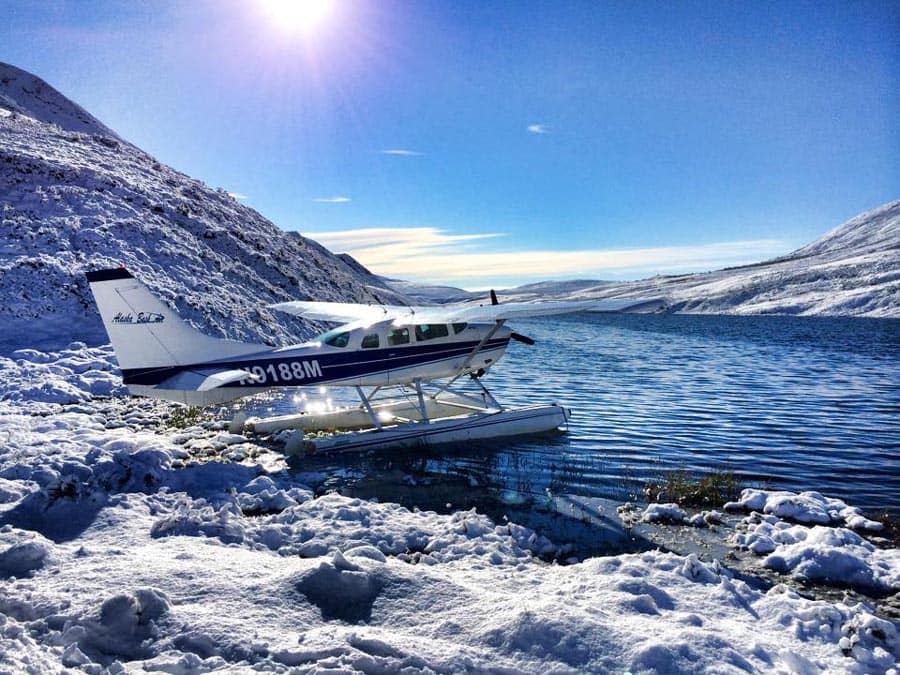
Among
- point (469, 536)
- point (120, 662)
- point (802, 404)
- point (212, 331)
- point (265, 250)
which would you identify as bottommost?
point (802, 404)

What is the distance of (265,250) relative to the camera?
38.4m

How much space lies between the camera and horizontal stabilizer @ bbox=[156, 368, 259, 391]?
11094 millimetres

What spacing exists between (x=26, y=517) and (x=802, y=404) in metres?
20.0

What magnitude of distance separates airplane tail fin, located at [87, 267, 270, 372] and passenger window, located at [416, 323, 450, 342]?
166 inches

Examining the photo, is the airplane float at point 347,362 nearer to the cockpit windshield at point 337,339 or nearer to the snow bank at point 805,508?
the cockpit windshield at point 337,339

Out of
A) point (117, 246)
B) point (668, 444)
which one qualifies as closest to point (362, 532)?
point (668, 444)

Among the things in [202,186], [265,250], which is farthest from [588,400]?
[202,186]

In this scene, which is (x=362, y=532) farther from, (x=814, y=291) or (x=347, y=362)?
(x=814, y=291)

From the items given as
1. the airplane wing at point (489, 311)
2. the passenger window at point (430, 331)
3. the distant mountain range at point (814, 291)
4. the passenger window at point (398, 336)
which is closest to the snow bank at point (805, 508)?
the airplane wing at point (489, 311)

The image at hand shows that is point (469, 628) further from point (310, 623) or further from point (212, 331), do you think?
point (212, 331)

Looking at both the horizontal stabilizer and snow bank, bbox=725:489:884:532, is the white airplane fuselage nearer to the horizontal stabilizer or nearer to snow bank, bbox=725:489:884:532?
the horizontal stabilizer

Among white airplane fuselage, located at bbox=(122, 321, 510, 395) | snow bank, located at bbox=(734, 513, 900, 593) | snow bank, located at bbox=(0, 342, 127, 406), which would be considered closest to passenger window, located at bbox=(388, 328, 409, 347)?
white airplane fuselage, located at bbox=(122, 321, 510, 395)

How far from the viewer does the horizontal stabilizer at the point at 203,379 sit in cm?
1109

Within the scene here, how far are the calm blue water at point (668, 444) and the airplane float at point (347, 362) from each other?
64cm
